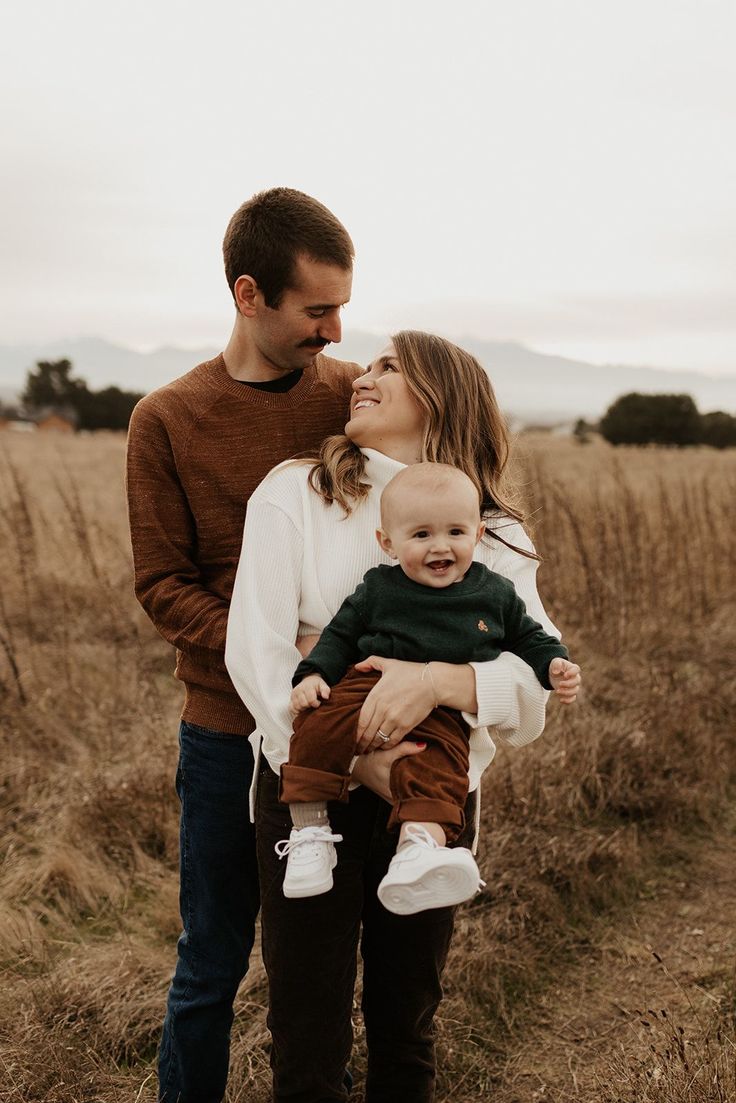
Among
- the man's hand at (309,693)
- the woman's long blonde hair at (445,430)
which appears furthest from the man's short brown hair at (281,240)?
the man's hand at (309,693)

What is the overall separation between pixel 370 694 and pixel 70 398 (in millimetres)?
54444

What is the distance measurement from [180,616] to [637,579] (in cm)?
448

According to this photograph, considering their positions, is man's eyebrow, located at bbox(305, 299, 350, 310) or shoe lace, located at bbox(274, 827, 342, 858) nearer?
shoe lace, located at bbox(274, 827, 342, 858)

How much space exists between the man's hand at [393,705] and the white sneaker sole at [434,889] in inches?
10.2

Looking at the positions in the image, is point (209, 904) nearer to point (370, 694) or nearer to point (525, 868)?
point (370, 694)

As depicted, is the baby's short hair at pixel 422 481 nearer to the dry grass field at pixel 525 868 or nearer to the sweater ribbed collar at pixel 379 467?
the sweater ribbed collar at pixel 379 467

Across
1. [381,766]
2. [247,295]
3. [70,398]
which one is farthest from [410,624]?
[70,398]

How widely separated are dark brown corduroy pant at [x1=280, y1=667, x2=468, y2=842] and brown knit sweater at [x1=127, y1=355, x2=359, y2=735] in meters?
0.49

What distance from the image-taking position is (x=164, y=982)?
9.92 ft

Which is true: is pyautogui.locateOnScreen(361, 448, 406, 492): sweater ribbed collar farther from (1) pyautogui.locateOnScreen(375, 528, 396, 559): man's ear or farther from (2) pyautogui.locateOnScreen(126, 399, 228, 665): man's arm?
(2) pyautogui.locateOnScreen(126, 399, 228, 665): man's arm

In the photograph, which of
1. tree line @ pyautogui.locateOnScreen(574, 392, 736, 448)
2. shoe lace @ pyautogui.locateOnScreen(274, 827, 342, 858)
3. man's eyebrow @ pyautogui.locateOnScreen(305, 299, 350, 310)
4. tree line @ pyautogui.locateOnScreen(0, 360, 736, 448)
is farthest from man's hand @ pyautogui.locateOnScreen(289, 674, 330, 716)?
tree line @ pyautogui.locateOnScreen(574, 392, 736, 448)

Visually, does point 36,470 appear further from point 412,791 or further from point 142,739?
point 412,791

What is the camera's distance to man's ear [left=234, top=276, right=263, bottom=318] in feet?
7.28

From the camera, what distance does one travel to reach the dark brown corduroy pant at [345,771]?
174 cm
